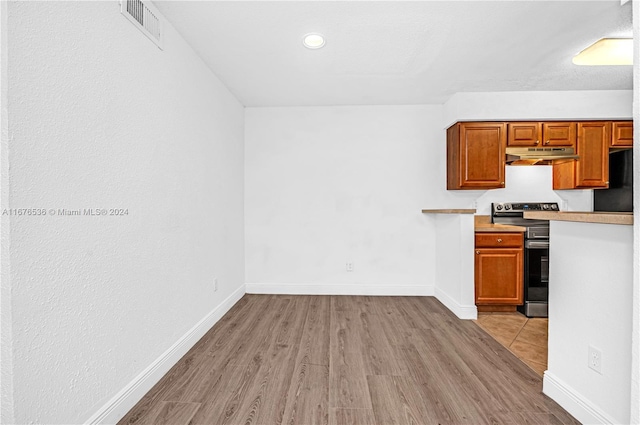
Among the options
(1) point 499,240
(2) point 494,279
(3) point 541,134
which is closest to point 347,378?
(2) point 494,279

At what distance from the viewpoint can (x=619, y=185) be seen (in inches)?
147

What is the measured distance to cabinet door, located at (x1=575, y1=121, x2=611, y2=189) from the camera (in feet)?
12.0

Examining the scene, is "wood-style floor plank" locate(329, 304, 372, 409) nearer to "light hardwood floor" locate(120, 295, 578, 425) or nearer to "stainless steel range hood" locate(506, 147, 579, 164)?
"light hardwood floor" locate(120, 295, 578, 425)

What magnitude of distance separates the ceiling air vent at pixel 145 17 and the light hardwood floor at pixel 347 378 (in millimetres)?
2220

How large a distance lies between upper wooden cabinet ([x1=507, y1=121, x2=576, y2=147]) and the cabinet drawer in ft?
3.59

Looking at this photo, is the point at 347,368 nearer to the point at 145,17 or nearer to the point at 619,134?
the point at 145,17

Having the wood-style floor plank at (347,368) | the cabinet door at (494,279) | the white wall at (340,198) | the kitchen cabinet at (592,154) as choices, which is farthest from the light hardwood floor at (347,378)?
the kitchen cabinet at (592,154)

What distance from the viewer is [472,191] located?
4.00 meters

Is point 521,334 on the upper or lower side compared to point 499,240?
lower

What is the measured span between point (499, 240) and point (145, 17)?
12.1ft

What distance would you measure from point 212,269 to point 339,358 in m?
1.47

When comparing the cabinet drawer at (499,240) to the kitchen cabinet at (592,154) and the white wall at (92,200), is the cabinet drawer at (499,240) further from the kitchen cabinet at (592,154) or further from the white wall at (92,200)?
the white wall at (92,200)

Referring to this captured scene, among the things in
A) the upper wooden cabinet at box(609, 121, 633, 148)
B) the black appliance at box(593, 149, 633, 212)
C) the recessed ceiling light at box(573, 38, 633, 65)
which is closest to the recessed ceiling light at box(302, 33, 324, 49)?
the recessed ceiling light at box(573, 38, 633, 65)

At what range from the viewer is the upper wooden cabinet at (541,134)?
365cm
